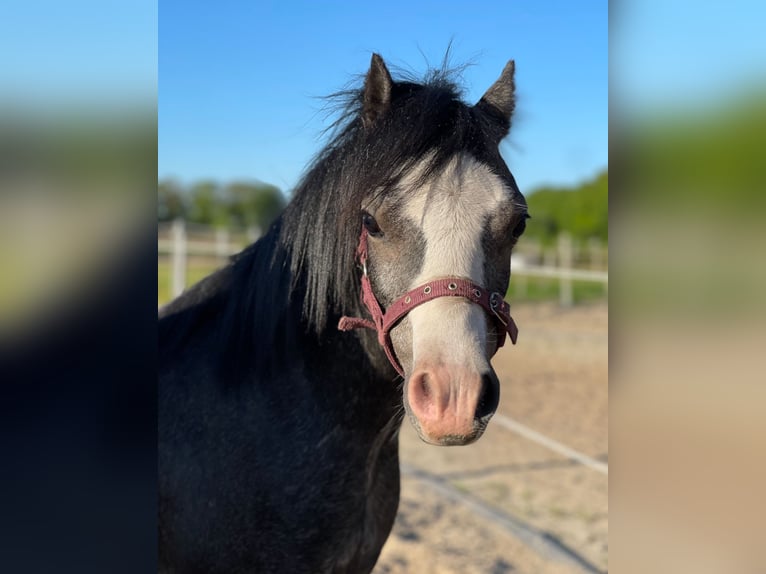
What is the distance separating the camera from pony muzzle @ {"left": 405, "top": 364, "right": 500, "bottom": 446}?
4.67 ft

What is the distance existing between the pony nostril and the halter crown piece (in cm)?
20

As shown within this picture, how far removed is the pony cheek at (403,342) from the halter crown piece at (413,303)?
0.02 m

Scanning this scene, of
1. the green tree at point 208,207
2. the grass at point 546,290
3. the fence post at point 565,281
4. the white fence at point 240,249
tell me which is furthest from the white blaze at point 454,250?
the green tree at point 208,207

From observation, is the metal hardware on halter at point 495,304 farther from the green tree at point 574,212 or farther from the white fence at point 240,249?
the green tree at point 574,212

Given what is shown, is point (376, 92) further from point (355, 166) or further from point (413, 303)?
point (413, 303)

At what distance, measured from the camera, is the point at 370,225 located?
1.75 metres

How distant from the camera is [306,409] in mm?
1853

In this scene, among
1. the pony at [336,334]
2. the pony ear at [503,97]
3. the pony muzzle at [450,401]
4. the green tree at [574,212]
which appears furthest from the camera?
the green tree at [574,212]

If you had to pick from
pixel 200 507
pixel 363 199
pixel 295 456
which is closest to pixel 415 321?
pixel 363 199

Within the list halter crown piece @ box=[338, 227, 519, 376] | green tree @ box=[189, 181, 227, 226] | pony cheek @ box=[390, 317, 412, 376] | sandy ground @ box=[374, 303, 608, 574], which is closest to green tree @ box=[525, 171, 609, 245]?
green tree @ box=[189, 181, 227, 226]

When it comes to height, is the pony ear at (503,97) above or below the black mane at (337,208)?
above

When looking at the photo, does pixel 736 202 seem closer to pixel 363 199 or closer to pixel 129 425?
pixel 129 425

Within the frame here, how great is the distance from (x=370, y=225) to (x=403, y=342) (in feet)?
1.13

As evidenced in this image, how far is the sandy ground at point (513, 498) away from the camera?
3529 millimetres
